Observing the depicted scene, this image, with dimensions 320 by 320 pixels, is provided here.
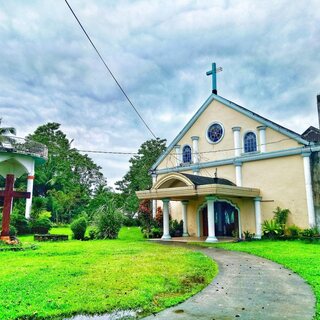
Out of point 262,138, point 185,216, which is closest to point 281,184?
point 262,138

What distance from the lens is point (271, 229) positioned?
16016 mm

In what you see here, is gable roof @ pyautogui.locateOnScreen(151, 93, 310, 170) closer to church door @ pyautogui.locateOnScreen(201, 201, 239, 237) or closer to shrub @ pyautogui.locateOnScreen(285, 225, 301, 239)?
shrub @ pyautogui.locateOnScreen(285, 225, 301, 239)

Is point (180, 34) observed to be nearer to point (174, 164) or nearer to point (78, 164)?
point (174, 164)

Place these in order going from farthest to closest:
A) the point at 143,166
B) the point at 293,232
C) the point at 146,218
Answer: the point at 143,166 < the point at 146,218 < the point at 293,232

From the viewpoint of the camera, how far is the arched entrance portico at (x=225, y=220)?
18641 millimetres

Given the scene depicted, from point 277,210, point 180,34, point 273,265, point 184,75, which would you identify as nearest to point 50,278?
point 273,265

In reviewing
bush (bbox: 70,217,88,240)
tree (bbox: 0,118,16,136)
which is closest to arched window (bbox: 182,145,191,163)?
bush (bbox: 70,217,88,240)

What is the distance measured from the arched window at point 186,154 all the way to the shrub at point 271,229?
276 inches

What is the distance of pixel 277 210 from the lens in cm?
1647

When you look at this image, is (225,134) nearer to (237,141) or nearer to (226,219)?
(237,141)

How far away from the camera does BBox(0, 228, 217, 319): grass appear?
488 centimetres

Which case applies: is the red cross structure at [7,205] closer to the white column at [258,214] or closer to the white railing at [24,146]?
the white railing at [24,146]

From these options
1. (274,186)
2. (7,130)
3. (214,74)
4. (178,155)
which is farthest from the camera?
(7,130)

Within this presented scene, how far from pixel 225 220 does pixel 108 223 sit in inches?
274
